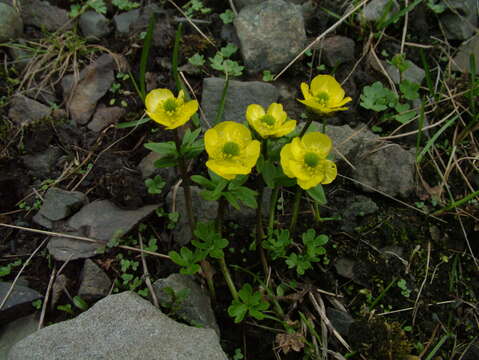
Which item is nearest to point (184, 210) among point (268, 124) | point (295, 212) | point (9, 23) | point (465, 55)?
point (295, 212)

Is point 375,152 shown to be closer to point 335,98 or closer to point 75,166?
point 335,98

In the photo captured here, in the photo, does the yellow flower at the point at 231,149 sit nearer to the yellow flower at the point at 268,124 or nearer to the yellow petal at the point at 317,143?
the yellow flower at the point at 268,124

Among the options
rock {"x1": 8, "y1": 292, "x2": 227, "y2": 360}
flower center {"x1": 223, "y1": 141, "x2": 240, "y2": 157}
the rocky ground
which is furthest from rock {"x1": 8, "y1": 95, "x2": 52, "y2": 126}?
flower center {"x1": 223, "y1": 141, "x2": 240, "y2": 157}

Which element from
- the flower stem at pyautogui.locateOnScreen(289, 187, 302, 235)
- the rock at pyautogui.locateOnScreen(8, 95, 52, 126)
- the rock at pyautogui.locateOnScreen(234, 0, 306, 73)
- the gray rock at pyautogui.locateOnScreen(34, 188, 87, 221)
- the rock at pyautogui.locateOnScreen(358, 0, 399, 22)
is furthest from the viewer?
the rock at pyautogui.locateOnScreen(358, 0, 399, 22)

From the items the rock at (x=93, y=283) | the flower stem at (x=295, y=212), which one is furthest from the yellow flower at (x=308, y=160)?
the rock at (x=93, y=283)

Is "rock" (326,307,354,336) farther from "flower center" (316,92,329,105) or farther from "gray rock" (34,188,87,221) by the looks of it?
"gray rock" (34,188,87,221)

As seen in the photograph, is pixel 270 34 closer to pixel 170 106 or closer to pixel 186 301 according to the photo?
pixel 170 106
